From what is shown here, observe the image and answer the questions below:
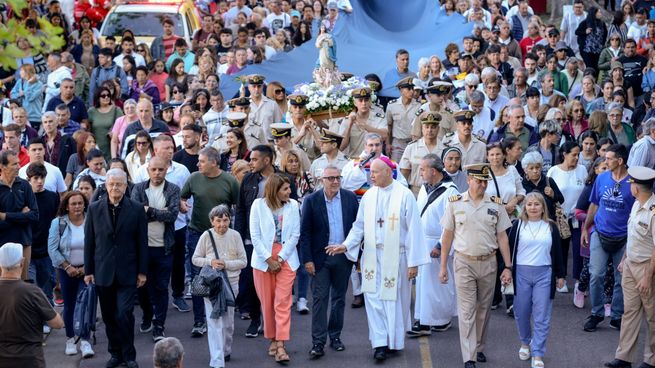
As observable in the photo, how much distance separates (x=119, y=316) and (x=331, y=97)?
6.33 m

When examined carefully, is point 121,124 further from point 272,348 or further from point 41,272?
point 272,348

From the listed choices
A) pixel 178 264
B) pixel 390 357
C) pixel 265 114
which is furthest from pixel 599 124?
pixel 178 264

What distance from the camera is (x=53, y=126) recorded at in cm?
1675

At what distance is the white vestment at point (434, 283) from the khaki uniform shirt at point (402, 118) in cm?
376

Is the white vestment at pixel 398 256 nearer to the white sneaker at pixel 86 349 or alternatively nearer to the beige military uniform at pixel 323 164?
the beige military uniform at pixel 323 164

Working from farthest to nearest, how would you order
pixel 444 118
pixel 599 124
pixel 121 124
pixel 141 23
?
pixel 141 23 < pixel 121 124 < pixel 599 124 < pixel 444 118

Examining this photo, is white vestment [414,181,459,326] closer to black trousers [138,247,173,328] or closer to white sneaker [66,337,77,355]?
black trousers [138,247,173,328]

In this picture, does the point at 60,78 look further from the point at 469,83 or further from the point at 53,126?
the point at 469,83

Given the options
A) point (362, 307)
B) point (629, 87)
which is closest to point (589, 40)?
point (629, 87)

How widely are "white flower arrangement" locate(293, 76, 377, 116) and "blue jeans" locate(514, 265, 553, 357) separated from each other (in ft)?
19.4

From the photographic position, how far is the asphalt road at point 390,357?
12.7 m

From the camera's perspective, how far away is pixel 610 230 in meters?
13.6

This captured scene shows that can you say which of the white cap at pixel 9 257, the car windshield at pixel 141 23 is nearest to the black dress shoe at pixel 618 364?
the white cap at pixel 9 257

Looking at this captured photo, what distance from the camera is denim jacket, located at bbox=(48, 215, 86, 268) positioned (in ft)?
43.0
